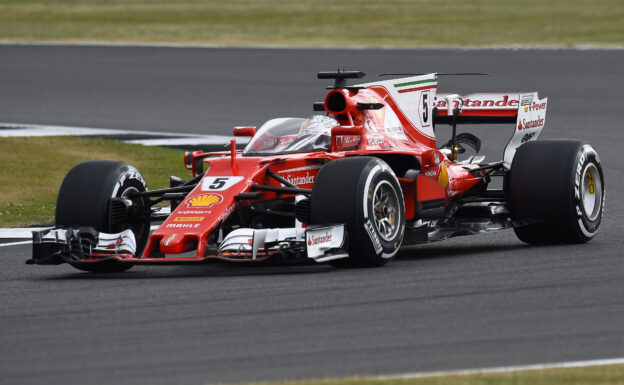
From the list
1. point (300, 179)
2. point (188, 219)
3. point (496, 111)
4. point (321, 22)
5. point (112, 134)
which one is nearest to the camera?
point (188, 219)

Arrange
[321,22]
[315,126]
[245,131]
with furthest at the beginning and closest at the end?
[321,22] → [245,131] → [315,126]

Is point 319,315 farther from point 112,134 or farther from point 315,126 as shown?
point 112,134

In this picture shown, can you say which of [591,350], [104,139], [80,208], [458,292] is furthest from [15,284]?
[104,139]

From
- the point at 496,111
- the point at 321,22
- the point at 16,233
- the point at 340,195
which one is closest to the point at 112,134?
the point at 16,233

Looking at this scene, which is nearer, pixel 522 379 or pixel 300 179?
pixel 522 379

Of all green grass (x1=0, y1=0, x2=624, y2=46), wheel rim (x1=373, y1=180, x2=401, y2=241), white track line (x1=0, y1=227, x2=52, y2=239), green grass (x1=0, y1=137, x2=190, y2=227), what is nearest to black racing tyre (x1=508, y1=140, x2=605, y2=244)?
wheel rim (x1=373, y1=180, x2=401, y2=241)

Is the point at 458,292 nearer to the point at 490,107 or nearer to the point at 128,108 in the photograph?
the point at 490,107

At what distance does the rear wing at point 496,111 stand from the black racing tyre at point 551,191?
3.58ft

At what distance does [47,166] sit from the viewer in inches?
717

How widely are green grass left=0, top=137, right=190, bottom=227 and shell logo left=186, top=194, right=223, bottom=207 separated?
4.06 metres

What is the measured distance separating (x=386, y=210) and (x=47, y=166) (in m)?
8.51

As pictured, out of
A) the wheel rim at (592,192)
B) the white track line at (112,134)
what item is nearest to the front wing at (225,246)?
the wheel rim at (592,192)

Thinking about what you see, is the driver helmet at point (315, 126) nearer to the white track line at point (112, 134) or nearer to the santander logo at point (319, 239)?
the santander logo at point (319, 239)

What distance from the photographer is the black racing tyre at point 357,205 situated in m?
10.3
